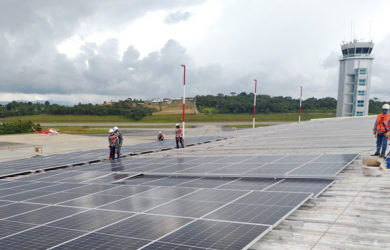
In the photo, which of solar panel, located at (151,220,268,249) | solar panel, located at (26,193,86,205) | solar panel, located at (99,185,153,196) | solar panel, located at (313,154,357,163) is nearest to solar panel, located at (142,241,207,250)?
solar panel, located at (151,220,268,249)

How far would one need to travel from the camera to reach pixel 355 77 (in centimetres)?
8506

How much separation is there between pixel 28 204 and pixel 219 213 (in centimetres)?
622

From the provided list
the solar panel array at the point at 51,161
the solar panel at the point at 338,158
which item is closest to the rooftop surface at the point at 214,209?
the solar panel at the point at 338,158

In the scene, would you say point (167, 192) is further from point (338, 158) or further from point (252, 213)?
point (338, 158)

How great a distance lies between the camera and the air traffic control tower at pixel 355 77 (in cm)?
8362

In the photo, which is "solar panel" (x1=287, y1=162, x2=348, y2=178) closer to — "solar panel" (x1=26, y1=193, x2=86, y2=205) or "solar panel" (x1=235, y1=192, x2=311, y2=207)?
"solar panel" (x1=235, y1=192, x2=311, y2=207)

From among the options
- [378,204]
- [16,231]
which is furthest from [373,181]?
[16,231]

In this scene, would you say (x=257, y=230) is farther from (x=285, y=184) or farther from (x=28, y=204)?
(x=28, y=204)

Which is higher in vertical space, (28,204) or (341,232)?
(341,232)

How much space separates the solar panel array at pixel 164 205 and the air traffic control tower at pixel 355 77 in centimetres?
8334

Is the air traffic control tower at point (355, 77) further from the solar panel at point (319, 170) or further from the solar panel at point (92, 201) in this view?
the solar panel at point (92, 201)

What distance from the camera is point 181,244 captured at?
5336 mm

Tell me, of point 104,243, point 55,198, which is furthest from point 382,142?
point 55,198

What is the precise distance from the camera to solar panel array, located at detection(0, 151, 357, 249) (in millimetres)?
5785
